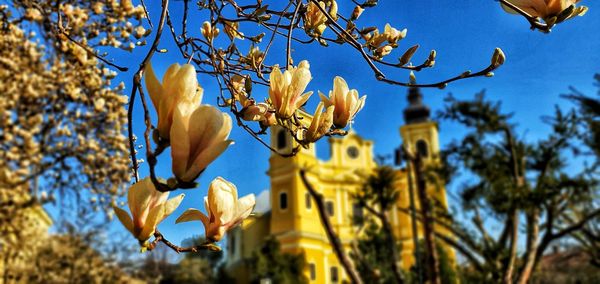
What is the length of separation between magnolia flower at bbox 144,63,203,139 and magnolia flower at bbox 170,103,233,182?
1 centimetres

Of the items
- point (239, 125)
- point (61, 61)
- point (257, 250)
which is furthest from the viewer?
point (257, 250)

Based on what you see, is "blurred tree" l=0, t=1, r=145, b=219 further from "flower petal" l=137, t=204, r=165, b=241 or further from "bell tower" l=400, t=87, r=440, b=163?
"bell tower" l=400, t=87, r=440, b=163

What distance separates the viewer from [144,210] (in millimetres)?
472

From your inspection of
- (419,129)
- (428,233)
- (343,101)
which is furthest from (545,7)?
(419,129)

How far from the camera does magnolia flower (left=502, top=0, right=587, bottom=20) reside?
577 mm

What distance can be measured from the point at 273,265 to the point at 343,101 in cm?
1592

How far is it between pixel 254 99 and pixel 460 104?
7.96 m

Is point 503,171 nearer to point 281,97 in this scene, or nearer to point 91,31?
point 91,31

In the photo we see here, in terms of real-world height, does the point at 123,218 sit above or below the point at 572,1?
below

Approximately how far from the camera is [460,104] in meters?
8.22

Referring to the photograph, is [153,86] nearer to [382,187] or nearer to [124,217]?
[124,217]

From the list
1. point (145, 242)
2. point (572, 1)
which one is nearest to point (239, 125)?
point (145, 242)

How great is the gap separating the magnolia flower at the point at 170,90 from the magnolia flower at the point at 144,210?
7cm

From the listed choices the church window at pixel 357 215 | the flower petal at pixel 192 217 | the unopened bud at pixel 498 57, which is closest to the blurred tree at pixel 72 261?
the church window at pixel 357 215
